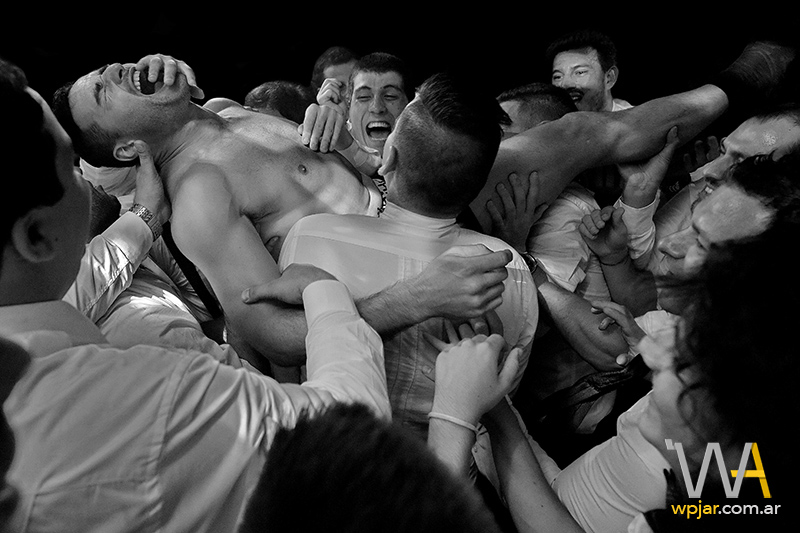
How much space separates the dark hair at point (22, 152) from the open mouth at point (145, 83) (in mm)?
1142

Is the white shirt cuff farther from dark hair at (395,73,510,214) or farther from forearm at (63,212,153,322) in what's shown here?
forearm at (63,212,153,322)

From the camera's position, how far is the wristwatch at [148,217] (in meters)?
1.86

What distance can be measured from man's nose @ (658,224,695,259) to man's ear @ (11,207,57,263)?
1.41m

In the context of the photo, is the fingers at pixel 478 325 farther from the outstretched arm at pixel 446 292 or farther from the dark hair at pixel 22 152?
the dark hair at pixel 22 152

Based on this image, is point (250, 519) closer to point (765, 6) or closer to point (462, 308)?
point (462, 308)

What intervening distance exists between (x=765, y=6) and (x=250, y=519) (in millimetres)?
4058

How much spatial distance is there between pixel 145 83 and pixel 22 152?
4.04 ft

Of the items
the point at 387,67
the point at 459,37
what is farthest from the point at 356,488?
the point at 459,37

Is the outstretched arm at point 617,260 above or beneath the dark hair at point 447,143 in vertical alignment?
beneath

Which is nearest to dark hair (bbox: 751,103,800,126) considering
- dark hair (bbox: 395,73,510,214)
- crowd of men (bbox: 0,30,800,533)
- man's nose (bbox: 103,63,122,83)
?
crowd of men (bbox: 0,30,800,533)

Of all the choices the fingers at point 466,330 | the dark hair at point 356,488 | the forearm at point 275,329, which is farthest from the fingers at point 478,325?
the dark hair at point 356,488

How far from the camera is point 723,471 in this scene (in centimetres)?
101

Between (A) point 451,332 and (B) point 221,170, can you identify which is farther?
(B) point 221,170

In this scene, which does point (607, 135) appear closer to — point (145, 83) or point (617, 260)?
point (617, 260)
